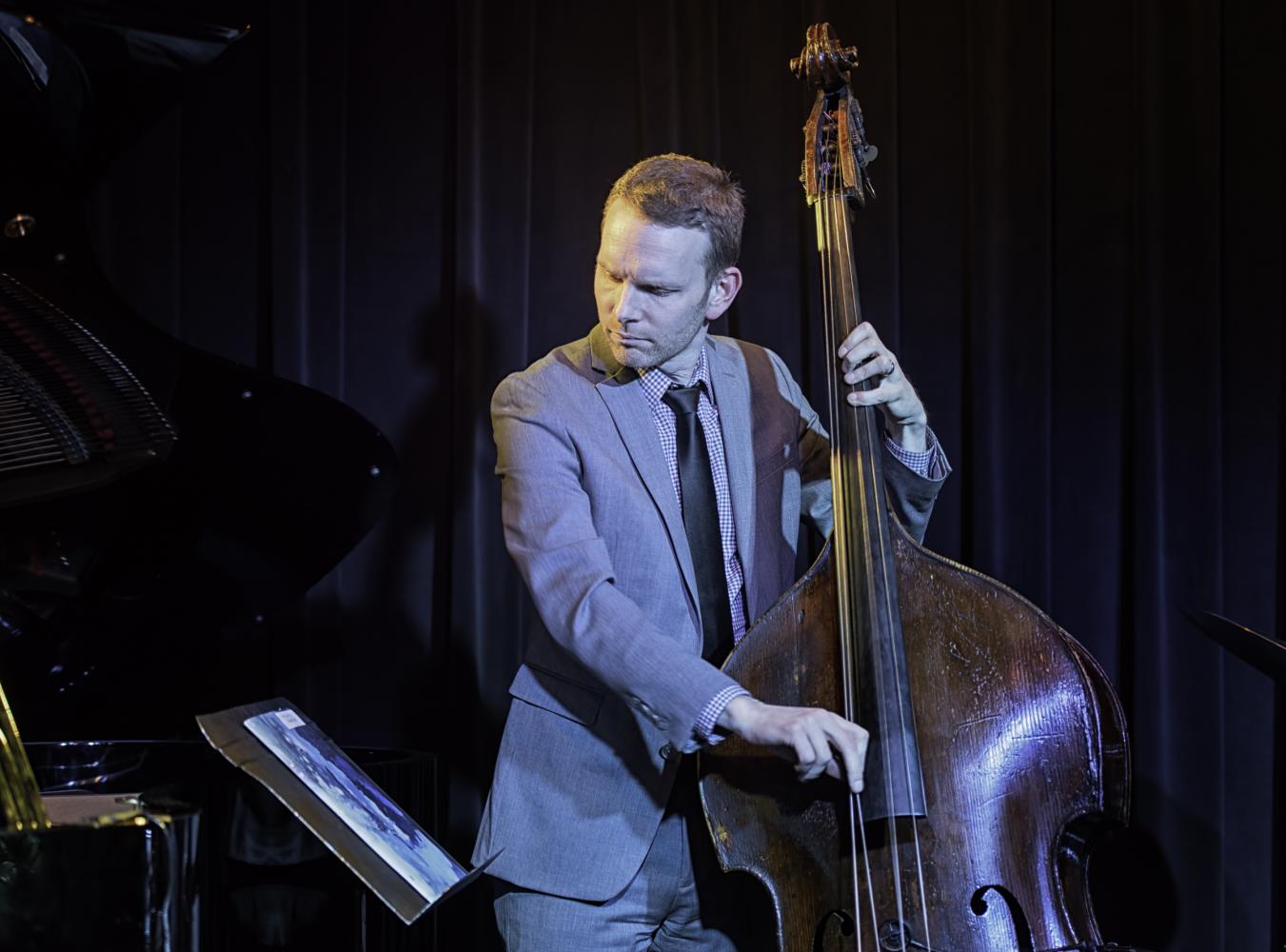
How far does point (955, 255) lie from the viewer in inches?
96.9

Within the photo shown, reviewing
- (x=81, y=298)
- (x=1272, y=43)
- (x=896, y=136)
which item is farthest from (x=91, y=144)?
(x=1272, y=43)

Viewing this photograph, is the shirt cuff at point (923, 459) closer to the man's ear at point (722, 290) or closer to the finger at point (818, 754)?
the man's ear at point (722, 290)

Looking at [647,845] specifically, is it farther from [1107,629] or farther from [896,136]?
[896,136]

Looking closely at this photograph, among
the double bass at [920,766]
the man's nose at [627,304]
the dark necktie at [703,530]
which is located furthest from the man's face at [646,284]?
the double bass at [920,766]

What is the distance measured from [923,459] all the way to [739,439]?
277mm

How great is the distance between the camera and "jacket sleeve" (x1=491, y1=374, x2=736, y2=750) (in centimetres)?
148

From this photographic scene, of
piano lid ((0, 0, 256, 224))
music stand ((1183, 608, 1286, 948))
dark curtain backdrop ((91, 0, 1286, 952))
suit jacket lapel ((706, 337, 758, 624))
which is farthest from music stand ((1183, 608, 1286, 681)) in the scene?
piano lid ((0, 0, 256, 224))

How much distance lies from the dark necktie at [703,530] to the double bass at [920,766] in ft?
0.67

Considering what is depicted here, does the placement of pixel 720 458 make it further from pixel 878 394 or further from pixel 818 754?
pixel 818 754

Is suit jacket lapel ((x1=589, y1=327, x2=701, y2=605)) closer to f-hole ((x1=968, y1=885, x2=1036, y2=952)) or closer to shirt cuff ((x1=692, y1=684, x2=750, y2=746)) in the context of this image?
shirt cuff ((x1=692, y1=684, x2=750, y2=746))

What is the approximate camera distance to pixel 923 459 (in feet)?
5.94

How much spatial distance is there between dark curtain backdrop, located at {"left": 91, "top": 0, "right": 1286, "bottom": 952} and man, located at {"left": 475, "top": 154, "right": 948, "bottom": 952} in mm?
665

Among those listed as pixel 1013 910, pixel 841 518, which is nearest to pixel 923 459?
pixel 841 518

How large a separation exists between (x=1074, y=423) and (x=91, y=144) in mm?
1861
